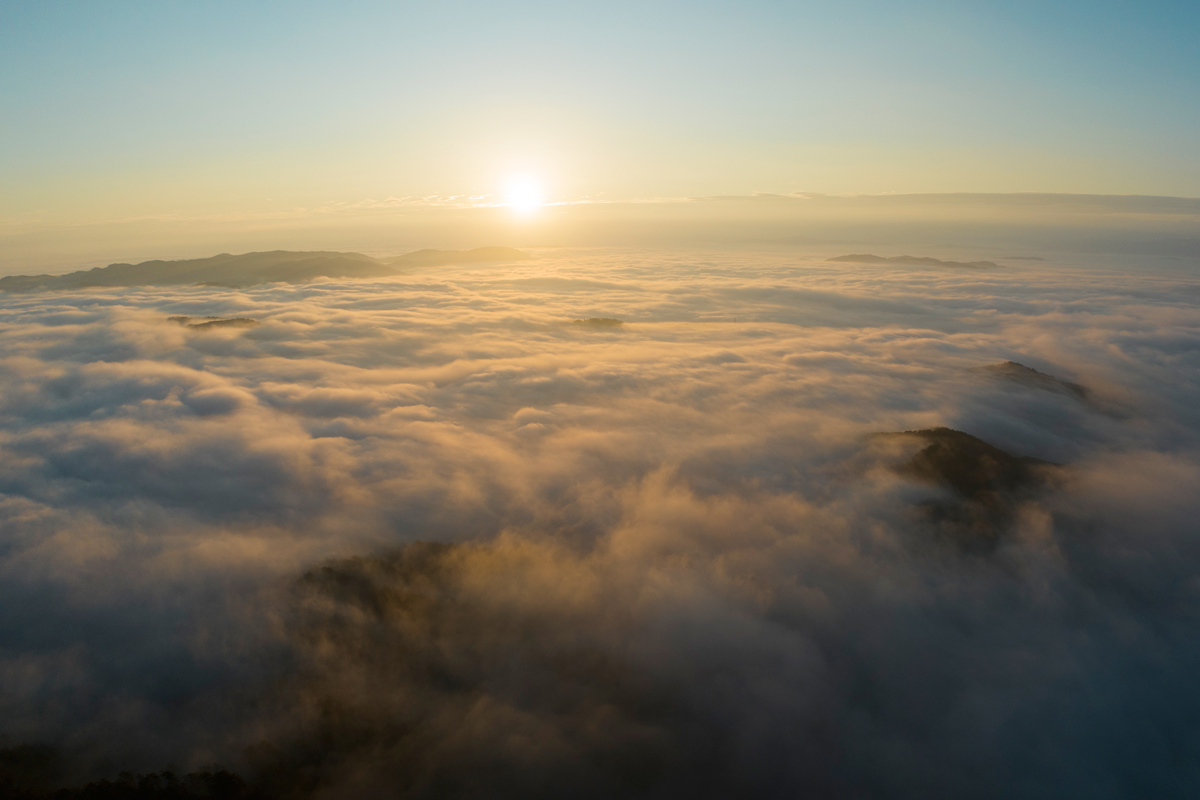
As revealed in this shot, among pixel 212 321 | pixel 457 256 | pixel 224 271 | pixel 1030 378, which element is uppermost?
pixel 457 256

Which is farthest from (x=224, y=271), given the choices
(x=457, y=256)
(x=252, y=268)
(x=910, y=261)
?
(x=910, y=261)

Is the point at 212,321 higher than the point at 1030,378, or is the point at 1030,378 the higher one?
the point at 212,321

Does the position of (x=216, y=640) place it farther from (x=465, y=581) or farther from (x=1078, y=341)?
(x=1078, y=341)

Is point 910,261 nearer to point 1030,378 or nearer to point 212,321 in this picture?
point 1030,378

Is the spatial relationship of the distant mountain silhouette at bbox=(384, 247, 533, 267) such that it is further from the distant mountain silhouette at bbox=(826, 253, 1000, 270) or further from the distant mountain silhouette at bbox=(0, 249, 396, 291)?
the distant mountain silhouette at bbox=(826, 253, 1000, 270)

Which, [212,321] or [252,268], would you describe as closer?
[212,321]

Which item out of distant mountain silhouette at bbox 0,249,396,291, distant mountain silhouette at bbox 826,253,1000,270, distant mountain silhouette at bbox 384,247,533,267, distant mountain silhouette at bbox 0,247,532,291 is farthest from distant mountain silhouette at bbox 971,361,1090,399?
distant mountain silhouette at bbox 384,247,533,267

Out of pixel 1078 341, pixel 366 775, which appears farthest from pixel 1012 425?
pixel 366 775
